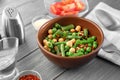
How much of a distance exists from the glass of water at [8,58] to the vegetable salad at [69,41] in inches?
4.2

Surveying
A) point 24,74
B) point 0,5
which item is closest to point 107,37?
point 24,74

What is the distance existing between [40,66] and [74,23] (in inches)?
8.2

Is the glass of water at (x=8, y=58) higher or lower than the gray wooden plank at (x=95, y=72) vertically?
higher

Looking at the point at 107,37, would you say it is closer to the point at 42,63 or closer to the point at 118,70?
the point at 118,70

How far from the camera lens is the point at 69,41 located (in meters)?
0.89

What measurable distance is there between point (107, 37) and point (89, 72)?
175 mm

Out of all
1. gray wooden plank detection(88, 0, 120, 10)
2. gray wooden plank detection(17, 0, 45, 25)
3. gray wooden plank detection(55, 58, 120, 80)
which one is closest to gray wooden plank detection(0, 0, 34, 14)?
gray wooden plank detection(17, 0, 45, 25)

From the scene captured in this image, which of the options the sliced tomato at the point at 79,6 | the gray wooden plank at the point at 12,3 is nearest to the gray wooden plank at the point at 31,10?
the gray wooden plank at the point at 12,3

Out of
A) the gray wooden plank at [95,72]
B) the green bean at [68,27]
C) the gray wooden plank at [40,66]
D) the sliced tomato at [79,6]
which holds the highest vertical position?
the sliced tomato at [79,6]

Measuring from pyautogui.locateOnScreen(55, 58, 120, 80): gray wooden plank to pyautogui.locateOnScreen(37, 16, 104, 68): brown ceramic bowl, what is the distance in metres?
0.04

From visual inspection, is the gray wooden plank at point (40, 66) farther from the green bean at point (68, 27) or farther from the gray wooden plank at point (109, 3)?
the gray wooden plank at point (109, 3)

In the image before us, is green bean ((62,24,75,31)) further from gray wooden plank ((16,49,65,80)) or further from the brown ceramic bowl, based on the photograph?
gray wooden plank ((16,49,65,80))

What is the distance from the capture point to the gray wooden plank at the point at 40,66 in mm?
863

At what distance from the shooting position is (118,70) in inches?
34.5
